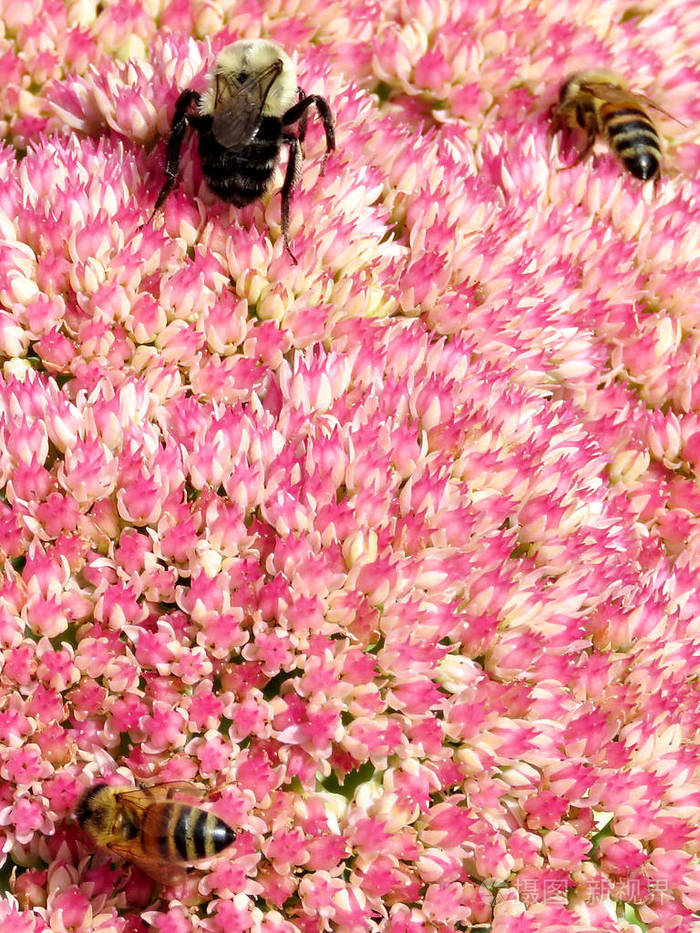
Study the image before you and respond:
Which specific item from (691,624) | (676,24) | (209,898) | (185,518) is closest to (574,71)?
(676,24)

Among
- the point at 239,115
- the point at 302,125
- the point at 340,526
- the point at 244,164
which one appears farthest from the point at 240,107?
the point at 340,526

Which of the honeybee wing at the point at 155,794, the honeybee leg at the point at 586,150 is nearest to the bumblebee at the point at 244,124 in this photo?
the honeybee leg at the point at 586,150

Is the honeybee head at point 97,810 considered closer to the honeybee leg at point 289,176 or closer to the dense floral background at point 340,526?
the dense floral background at point 340,526

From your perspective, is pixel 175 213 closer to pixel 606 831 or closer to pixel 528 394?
pixel 528 394

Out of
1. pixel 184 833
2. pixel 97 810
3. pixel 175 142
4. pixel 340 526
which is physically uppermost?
pixel 175 142

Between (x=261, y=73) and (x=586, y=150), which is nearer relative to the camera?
(x=261, y=73)

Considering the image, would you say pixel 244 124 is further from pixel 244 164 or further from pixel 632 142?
pixel 632 142

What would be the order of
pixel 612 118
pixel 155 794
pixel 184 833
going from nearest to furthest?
pixel 184 833
pixel 155 794
pixel 612 118
